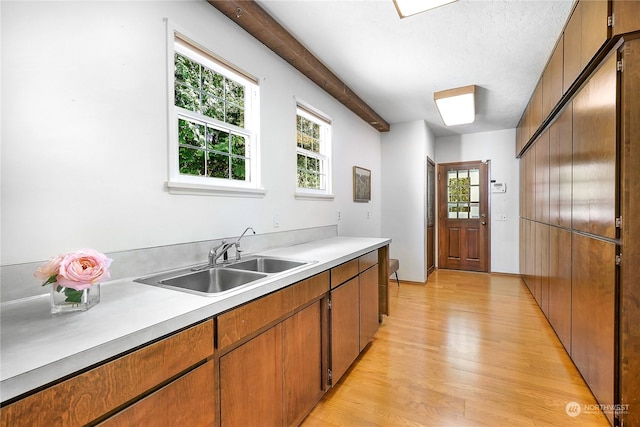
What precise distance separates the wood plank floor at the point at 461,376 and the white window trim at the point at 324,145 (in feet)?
5.05

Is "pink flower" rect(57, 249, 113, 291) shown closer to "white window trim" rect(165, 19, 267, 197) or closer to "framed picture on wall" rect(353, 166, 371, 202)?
"white window trim" rect(165, 19, 267, 197)

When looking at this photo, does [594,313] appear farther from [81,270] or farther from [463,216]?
[463,216]

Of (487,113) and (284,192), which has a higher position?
(487,113)

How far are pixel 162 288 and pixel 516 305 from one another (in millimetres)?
4161

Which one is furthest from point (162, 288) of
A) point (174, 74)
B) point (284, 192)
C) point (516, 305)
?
point (516, 305)

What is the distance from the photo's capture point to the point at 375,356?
253 cm

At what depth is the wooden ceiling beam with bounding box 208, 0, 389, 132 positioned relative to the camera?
1.97 metres

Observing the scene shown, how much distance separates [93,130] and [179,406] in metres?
1.22

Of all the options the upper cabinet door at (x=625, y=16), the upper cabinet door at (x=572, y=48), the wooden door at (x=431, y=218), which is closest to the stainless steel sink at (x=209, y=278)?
the upper cabinet door at (x=625, y=16)

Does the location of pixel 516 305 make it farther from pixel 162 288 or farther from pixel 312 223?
pixel 162 288

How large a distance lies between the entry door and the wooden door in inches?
7.7

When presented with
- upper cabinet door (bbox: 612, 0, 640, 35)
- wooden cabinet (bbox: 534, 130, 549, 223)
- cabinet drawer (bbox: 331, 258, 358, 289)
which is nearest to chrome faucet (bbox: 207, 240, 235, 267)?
cabinet drawer (bbox: 331, 258, 358, 289)

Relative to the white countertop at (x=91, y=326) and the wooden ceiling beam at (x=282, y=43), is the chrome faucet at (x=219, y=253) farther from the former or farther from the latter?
the wooden ceiling beam at (x=282, y=43)

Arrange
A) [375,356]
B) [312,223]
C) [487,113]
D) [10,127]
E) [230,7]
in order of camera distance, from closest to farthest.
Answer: [10,127]
[230,7]
[375,356]
[312,223]
[487,113]
